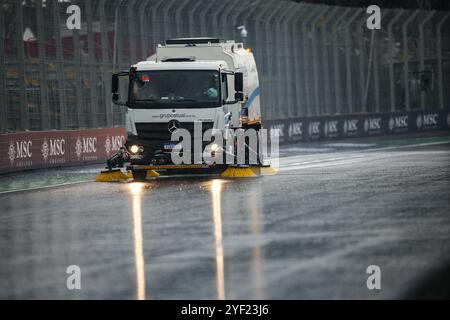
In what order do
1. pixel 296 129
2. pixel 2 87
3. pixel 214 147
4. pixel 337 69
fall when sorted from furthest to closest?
1. pixel 337 69
2. pixel 296 129
3. pixel 2 87
4. pixel 214 147

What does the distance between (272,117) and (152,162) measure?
19.5m

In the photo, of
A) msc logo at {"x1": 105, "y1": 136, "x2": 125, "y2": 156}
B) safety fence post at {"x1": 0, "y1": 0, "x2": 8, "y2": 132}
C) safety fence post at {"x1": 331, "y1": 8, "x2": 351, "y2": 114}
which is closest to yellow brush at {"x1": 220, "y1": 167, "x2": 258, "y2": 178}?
safety fence post at {"x1": 0, "y1": 0, "x2": 8, "y2": 132}

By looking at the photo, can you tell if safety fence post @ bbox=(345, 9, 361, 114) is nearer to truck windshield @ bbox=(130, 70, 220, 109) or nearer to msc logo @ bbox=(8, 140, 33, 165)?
msc logo @ bbox=(8, 140, 33, 165)

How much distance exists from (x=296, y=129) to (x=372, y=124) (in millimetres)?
6378

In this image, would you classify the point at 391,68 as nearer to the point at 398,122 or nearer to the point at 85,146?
the point at 398,122

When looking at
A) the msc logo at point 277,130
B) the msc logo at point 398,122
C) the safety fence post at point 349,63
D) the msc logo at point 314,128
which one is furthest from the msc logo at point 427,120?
the msc logo at point 277,130

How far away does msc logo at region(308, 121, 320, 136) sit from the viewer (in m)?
44.2

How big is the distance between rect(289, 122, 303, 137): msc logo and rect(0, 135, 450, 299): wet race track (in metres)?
19.2

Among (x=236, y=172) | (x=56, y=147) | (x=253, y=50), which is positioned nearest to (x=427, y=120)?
(x=253, y=50)

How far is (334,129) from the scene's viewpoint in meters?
46.1

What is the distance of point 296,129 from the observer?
4312 cm

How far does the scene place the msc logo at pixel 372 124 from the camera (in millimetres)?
48094
